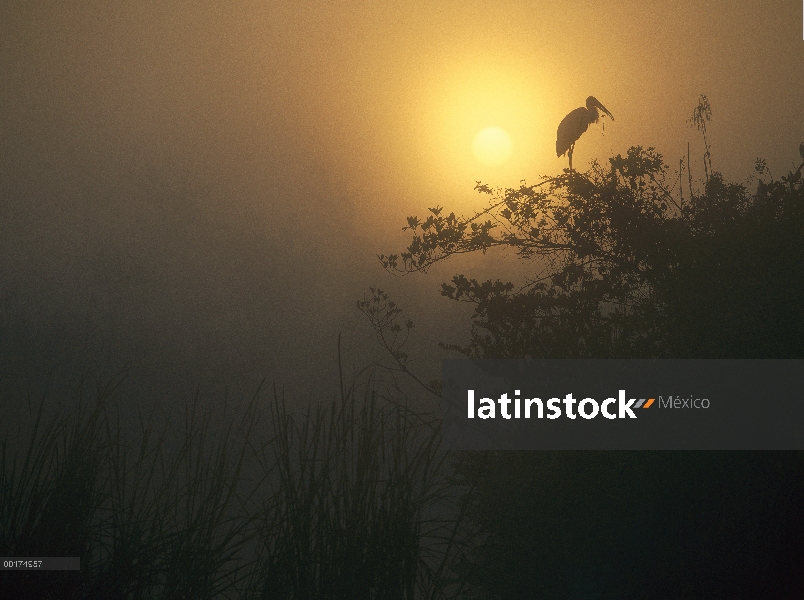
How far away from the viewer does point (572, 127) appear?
545 cm

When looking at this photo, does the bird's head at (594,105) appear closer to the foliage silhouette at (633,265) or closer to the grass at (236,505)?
the foliage silhouette at (633,265)

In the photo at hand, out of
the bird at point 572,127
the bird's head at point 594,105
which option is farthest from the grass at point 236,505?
the bird's head at point 594,105

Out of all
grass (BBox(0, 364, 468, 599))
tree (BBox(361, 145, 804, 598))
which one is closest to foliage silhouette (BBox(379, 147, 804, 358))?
tree (BBox(361, 145, 804, 598))

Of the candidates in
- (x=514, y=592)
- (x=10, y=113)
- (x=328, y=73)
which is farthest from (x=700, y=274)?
(x=10, y=113)

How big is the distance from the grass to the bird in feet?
13.3

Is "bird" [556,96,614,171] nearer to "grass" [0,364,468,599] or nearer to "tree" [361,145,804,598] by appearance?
"tree" [361,145,804,598]

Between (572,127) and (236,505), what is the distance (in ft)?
14.5

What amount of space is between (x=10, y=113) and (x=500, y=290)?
5.03 m

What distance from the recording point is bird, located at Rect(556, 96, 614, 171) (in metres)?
5.45

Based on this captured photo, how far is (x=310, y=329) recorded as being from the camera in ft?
19.4

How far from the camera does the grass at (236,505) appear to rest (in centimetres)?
171

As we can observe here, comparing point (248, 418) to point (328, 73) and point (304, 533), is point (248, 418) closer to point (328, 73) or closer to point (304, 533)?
point (304, 533)

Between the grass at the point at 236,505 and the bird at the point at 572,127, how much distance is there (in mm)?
4068

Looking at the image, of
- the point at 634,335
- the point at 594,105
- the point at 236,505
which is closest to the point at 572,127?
the point at 594,105
